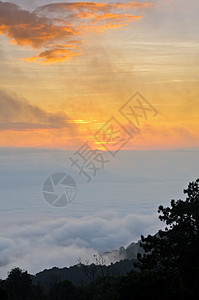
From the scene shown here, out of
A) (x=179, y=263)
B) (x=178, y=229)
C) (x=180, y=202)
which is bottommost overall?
(x=179, y=263)

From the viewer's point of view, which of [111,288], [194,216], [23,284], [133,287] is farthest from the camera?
[23,284]

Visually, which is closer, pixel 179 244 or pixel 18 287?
pixel 179 244

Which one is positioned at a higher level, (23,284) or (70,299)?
(23,284)

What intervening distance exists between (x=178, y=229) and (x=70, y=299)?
90.2 ft

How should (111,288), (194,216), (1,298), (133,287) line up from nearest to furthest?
(133,287), (1,298), (194,216), (111,288)

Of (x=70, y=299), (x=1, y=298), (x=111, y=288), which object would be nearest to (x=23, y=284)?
(x=70, y=299)

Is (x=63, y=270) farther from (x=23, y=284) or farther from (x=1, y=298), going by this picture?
(x=1, y=298)

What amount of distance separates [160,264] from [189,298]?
5.02 meters

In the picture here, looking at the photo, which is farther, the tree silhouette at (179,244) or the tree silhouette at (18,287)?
the tree silhouette at (18,287)

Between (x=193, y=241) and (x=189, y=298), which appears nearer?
(x=189, y=298)

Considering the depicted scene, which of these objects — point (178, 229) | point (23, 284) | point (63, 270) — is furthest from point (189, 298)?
point (63, 270)

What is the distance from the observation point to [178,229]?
1291 inches

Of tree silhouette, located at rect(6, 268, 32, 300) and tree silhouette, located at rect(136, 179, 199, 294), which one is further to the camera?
tree silhouette, located at rect(6, 268, 32, 300)

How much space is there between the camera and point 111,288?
51.8 metres
